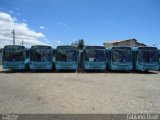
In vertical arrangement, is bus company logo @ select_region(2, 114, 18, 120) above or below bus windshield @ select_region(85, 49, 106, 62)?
below

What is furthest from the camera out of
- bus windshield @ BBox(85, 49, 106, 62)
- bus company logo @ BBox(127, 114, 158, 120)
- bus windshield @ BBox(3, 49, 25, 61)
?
bus windshield @ BBox(3, 49, 25, 61)

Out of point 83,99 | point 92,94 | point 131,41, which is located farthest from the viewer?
point 131,41

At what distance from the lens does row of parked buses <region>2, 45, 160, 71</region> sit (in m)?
24.1

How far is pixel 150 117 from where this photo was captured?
7.18m

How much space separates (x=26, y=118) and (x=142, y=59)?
18876 mm

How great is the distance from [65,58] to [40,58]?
2.51 m

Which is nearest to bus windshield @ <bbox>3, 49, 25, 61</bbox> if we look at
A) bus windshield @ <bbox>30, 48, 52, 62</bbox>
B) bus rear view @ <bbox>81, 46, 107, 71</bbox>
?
bus windshield @ <bbox>30, 48, 52, 62</bbox>

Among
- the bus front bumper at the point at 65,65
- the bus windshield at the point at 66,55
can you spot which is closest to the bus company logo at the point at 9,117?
the bus front bumper at the point at 65,65

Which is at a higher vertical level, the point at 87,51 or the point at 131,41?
the point at 131,41

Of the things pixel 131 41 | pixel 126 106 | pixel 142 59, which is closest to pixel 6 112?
pixel 126 106

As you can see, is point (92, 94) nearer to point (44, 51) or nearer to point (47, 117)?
point (47, 117)

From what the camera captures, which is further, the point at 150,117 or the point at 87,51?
the point at 87,51

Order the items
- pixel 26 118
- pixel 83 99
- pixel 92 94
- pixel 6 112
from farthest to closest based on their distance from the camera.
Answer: pixel 92 94, pixel 83 99, pixel 6 112, pixel 26 118

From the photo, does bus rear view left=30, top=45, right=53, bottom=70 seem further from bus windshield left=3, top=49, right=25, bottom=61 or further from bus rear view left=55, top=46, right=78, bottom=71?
bus windshield left=3, top=49, right=25, bottom=61
